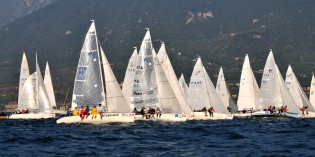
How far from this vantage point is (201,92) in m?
95.9

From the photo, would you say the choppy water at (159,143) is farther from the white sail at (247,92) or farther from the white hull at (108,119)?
the white sail at (247,92)

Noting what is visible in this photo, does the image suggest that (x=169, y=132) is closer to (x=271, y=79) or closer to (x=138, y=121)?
(x=138, y=121)

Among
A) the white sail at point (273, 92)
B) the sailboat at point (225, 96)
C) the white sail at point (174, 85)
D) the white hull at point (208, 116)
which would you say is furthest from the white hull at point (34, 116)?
the white sail at point (273, 92)

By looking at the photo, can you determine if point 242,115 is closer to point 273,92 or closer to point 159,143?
point 273,92

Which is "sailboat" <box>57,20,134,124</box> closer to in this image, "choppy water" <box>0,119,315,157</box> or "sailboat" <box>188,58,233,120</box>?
"choppy water" <box>0,119,315,157</box>

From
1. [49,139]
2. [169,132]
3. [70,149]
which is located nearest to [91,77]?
[169,132]

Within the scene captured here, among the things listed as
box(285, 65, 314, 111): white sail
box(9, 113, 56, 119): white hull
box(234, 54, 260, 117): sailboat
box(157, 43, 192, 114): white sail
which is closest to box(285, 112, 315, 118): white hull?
box(285, 65, 314, 111): white sail

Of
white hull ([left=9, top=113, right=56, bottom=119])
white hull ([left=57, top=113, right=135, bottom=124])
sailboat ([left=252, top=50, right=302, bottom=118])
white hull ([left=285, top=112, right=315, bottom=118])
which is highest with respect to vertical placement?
sailboat ([left=252, top=50, right=302, bottom=118])

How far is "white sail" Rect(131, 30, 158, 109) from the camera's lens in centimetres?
7791

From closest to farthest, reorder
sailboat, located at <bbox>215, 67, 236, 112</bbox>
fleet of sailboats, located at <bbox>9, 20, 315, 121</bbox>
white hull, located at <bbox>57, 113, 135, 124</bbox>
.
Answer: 1. white hull, located at <bbox>57, 113, 135, 124</bbox>
2. fleet of sailboats, located at <bbox>9, 20, 315, 121</bbox>
3. sailboat, located at <bbox>215, 67, 236, 112</bbox>

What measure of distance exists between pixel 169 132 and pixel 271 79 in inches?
1772

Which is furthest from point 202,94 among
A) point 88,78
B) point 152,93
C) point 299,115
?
point 88,78

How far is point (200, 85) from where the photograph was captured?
96125 mm

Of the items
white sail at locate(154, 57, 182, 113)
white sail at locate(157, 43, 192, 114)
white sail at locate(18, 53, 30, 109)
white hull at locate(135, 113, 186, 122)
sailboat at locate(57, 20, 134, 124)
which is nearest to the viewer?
sailboat at locate(57, 20, 134, 124)
